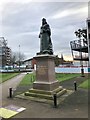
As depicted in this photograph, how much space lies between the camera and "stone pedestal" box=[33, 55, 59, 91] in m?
13.7

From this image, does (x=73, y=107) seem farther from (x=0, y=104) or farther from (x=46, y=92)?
(x=0, y=104)

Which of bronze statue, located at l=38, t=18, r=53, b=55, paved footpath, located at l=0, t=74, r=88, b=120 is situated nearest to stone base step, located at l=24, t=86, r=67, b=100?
A: paved footpath, located at l=0, t=74, r=88, b=120

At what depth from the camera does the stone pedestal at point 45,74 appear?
1370 cm

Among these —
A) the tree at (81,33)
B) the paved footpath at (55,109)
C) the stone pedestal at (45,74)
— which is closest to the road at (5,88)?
the paved footpath at (55,109)

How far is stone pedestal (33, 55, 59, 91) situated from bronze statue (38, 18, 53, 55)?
2.41ft

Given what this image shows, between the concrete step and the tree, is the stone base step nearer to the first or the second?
the concrete step

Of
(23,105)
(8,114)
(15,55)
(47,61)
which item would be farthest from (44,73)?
(15,55)

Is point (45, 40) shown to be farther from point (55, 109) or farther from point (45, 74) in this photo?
point (55, 109)

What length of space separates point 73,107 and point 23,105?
3.00m

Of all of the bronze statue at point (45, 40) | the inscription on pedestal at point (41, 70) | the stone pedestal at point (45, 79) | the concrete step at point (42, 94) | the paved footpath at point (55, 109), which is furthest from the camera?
the bronze statue at point (45, 40)

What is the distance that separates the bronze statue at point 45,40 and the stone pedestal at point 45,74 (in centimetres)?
73

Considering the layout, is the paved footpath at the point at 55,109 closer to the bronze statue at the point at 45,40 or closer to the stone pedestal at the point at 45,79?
the stone pedestal at the point at 45,79

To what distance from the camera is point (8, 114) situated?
973 centimetres

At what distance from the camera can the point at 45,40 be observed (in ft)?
49.3
